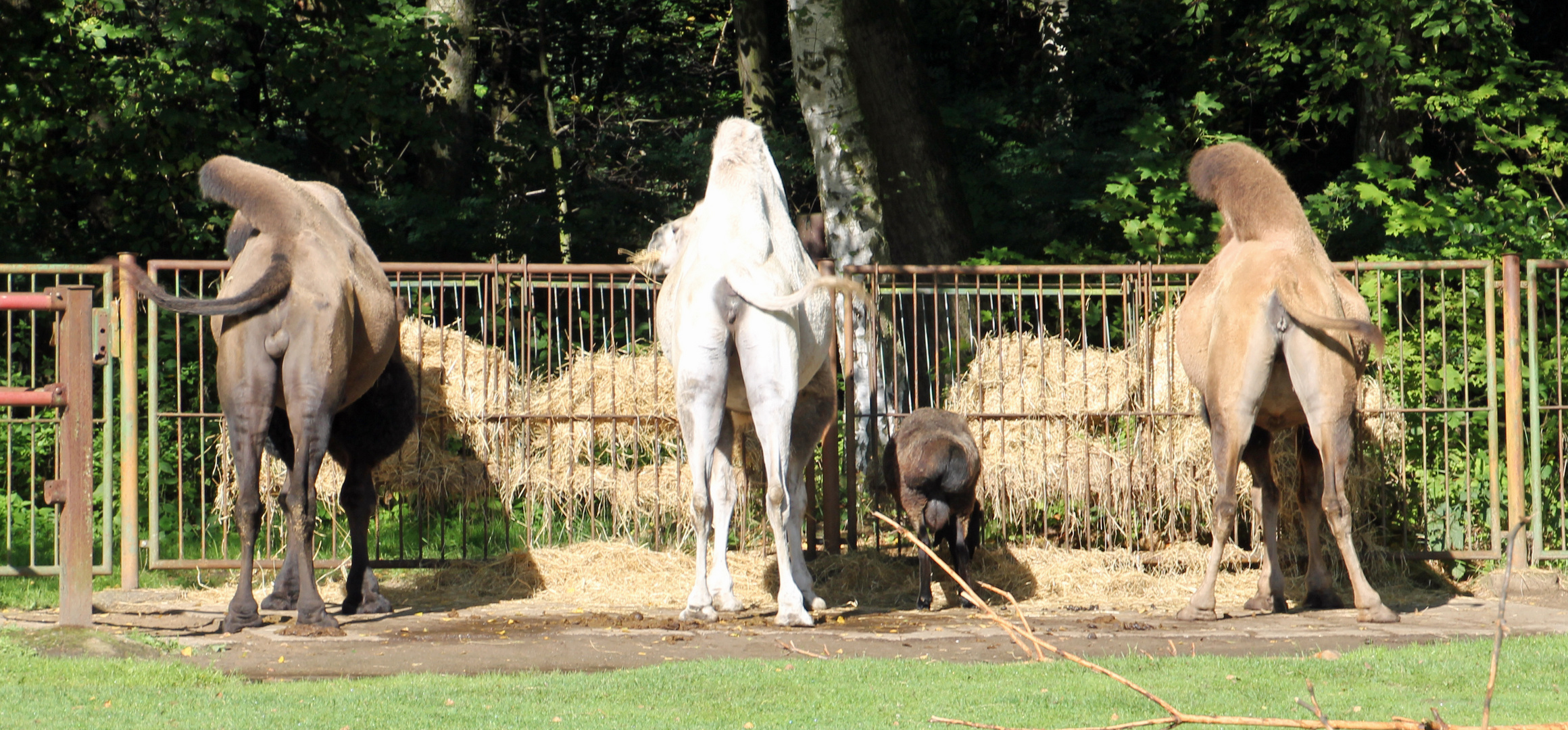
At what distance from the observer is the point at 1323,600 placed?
27.5ft

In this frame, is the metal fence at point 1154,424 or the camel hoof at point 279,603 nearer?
the camel hoof at point 279,603

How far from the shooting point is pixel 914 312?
31.3 feet

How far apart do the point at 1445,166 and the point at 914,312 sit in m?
8.85

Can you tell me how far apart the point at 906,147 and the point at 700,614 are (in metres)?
7.12

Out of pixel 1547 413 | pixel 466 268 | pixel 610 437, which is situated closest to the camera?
pixel 466 268

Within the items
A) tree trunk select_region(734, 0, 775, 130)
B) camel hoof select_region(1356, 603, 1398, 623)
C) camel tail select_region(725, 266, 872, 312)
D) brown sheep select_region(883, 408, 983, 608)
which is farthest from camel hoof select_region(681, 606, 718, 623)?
tree trunk select_region(734, 0, 775, 130)

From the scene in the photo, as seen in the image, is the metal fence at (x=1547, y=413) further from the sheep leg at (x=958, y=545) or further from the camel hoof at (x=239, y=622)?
the camel hoof at (x=239, y=622)

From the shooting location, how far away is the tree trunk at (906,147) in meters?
13.6

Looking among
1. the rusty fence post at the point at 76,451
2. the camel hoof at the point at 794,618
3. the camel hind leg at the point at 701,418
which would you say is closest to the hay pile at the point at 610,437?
the camel hind leg at the point at 701,418

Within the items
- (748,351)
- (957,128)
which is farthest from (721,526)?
(957,128)

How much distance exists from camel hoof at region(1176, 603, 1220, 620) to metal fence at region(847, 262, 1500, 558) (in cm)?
152

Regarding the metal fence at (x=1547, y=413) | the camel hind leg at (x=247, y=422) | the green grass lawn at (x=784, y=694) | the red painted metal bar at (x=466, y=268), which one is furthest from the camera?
the metal fence at (x=1547, y=413)

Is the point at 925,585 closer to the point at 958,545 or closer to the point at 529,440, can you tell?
the point at 958,545

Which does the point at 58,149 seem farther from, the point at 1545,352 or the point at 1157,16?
the point at 1545,352
